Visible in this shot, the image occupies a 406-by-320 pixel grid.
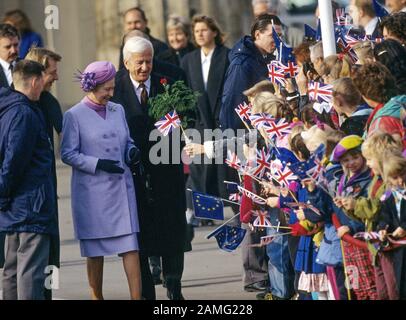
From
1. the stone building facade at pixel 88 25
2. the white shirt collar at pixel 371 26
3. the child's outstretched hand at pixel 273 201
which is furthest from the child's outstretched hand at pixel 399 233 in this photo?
the stone building facade at pixel 88 25

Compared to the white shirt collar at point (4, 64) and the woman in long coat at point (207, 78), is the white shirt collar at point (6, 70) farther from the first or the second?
the woman in long coat at point (207, 78)

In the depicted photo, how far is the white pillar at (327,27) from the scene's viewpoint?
10.9m

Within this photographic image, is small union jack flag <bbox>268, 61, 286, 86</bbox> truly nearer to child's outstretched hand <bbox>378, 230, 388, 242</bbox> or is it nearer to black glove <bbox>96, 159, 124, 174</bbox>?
black glove <bbox>96, 159, 124, 174</bbox>

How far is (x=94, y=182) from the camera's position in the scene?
36.0 ft

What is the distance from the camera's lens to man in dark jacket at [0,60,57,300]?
405 inches

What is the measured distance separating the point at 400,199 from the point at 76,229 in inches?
106

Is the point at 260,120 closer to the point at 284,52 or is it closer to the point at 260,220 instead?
the point at 260,220

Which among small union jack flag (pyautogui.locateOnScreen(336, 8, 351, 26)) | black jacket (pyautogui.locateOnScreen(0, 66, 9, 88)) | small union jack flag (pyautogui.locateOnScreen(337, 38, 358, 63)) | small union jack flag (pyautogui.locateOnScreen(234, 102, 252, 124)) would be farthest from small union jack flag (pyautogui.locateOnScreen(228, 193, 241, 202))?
black jacket (pyautogui.locateOnScreen(0, 66, 9, 88))

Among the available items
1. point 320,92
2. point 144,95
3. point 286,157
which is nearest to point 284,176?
point 286,157

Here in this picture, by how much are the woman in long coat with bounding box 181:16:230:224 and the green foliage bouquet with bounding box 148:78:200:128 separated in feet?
9.89

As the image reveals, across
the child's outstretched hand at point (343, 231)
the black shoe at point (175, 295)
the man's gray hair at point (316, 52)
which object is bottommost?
the black shoe at point (175, 295)

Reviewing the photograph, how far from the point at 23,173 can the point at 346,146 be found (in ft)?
7.06
